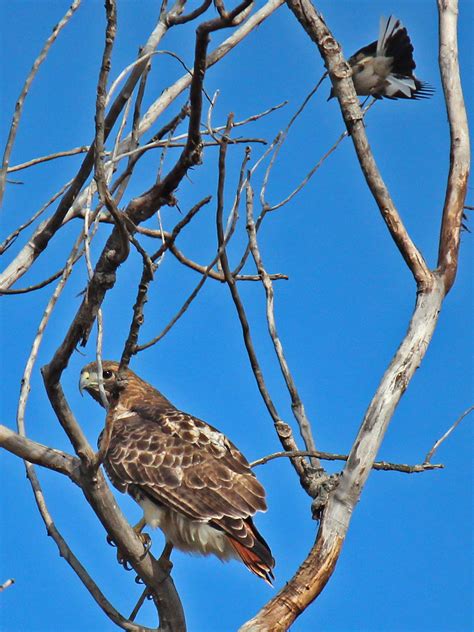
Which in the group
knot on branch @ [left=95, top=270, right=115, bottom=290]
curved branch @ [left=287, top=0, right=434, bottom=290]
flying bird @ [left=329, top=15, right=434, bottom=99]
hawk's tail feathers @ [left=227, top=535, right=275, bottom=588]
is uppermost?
flying bird @ [left=329, top=15, right=434, bottom=99]

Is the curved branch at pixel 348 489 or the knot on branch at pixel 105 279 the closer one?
the knot on branch at pixel 105 279

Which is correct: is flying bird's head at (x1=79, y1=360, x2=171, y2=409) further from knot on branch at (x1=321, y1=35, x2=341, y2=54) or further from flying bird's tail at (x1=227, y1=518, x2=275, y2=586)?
knot on branch at (x1=321, y1=35, x2=341, y2=54)

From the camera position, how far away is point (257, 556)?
4.64m

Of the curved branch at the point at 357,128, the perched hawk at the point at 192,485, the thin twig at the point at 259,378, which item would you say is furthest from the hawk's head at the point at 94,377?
the curved branch at the point at 357,128

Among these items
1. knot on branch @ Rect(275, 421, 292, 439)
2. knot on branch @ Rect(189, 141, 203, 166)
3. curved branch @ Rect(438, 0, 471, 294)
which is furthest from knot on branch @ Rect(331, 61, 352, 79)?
knot on branch @ Rect(275, 421, 292, 439)

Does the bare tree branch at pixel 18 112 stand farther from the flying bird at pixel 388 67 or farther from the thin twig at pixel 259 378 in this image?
the flying bird at pixel 388 67

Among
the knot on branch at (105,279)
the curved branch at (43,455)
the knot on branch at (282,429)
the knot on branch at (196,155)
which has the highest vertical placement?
the knot on branch at (282,429)

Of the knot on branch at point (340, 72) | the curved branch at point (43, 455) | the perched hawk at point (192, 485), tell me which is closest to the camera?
the curved branch at point (43, 455)

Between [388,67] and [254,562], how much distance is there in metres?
2.95

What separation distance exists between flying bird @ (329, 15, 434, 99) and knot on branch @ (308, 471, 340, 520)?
228 cm

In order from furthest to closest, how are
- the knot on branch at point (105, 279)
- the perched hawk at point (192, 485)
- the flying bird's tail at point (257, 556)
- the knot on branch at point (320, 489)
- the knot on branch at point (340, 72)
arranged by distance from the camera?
the perched hawk at point (192, 485) < the flying bird's tail at point (257, 556) < the knot on branch at point (340, 72) < the knot on branch at point (320, 489) < the knot on branch at point (105, 279)

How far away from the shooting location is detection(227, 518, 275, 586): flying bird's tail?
457cm

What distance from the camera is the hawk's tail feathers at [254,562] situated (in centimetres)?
456

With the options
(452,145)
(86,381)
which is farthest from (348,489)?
(86,381)
